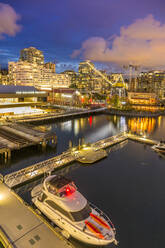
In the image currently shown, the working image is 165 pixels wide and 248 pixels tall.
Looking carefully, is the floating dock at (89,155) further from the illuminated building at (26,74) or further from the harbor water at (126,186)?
the illuminated building at (26,74)

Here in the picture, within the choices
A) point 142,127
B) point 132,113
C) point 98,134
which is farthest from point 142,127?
point 132,113

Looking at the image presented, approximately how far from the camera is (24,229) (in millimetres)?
10148

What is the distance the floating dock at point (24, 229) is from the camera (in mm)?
9266

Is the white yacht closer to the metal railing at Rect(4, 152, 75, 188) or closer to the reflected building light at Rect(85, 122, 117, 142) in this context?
the metal railing at Rect(4, 152, 75, 188)

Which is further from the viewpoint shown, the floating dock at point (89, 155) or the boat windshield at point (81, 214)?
the floating dock at point (89, 155)

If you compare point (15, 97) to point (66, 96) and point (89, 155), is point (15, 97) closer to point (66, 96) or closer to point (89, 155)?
point (66, 96)

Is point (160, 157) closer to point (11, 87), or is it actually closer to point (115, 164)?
point (115, 164)

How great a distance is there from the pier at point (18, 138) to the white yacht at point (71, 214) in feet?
43.2

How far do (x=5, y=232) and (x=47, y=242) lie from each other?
2591mm

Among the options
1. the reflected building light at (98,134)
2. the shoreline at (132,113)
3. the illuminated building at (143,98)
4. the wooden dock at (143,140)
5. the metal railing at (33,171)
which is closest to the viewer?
the metal railing at (33,171)

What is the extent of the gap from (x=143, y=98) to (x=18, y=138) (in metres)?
86.6

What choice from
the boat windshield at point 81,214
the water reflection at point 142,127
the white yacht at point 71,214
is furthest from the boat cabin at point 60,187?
the water reflection at point 142,127

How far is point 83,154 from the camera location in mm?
24484

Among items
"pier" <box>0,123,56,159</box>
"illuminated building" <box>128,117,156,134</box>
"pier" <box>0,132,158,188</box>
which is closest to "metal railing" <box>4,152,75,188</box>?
"pier" <box>0,132,158,188</box>
